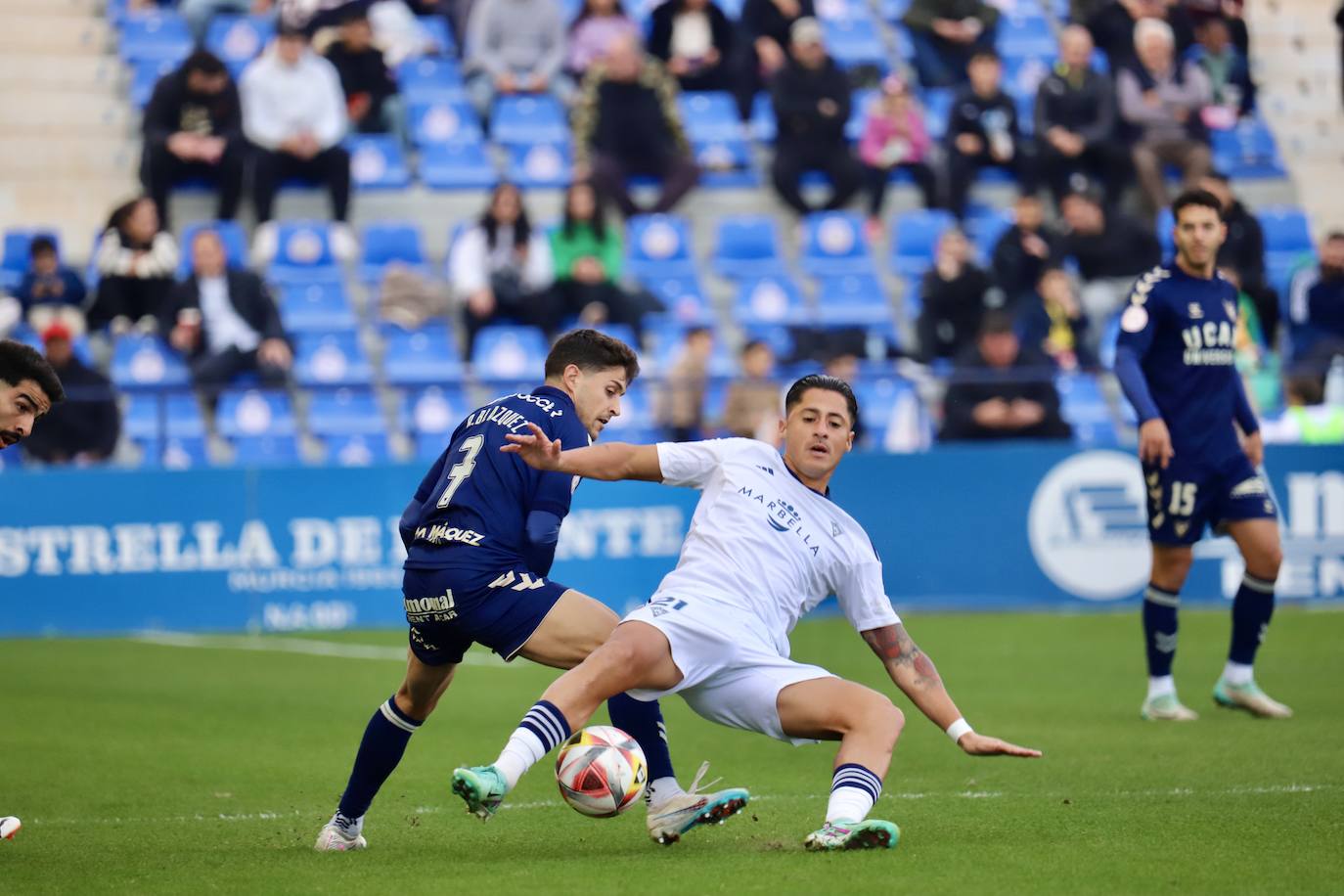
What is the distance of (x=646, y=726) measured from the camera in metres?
6.50

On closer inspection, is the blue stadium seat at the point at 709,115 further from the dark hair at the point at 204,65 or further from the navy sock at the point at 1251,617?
the navy sock at the point at 1251,617

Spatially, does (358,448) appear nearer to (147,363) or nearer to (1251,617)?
(147,363)

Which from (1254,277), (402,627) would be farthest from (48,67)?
(1254,277)

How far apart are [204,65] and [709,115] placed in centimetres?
562

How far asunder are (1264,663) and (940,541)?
3.82 m

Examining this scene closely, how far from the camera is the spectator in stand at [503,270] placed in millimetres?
17719

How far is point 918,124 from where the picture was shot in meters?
20.4

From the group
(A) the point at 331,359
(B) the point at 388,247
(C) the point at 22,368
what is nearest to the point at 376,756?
(C) the point at 22,368

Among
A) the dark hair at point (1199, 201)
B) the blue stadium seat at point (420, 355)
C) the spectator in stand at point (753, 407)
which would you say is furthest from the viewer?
the blue stadium seat at point (420, 355)

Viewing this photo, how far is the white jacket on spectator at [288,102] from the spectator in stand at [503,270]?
2.06 metres

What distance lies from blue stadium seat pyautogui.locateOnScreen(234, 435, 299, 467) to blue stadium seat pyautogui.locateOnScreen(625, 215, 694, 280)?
4585 mm

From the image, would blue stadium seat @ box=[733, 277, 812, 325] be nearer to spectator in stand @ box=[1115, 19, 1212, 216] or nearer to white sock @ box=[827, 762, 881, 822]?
spectator in stand @ box=[1115, 19, 1212, 216]

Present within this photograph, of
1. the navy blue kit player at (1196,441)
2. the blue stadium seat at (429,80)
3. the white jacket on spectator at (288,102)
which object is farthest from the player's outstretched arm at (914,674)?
the blue stadium seat at (429,80)

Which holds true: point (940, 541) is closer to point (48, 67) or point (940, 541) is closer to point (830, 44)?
point (830, 44)
